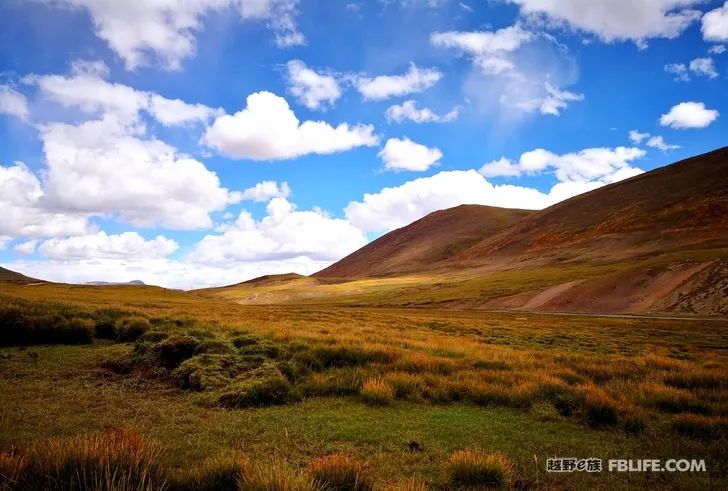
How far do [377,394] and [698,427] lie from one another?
7.40 m

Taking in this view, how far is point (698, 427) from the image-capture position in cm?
979

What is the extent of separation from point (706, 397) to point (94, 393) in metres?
16.7

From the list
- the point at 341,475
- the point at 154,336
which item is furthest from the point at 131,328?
the point at 341,475

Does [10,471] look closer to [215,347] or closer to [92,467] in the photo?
[92,467]

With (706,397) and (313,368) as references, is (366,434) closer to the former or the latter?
(313,368)

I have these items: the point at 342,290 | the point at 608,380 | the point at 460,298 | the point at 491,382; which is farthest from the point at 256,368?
the point at 342,290

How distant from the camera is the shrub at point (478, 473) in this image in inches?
277

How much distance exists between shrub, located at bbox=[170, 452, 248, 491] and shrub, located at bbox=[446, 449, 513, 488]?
332cm

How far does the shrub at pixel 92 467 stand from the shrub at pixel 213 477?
31 centimetres

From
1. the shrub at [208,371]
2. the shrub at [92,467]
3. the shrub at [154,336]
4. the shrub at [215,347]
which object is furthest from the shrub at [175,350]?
the shrub at [92,467]

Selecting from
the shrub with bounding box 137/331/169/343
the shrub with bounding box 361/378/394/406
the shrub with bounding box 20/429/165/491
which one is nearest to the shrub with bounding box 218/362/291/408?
the shrub with bounding box 361/378/394/406

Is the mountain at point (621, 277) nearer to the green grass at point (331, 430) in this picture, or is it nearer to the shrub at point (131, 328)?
the green grass at point (331, 430)

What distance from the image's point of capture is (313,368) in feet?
50.7

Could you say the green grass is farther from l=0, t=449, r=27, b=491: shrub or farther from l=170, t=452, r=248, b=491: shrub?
l=0, t=449, r=27, b=491: shrub
